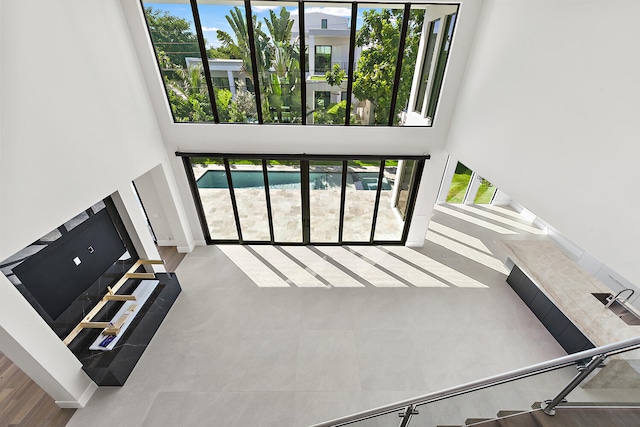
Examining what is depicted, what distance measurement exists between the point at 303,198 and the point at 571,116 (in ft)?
15.9

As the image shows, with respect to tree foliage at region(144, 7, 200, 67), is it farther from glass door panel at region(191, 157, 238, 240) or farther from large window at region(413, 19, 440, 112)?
large window at region(413, 19, 440, 112)

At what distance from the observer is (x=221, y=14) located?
187 inches

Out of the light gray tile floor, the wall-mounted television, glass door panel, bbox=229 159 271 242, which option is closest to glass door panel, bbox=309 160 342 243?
the light gray tile floor

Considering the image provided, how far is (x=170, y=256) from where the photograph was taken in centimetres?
675

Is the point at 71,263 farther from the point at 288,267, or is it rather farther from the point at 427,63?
the point at 427,63

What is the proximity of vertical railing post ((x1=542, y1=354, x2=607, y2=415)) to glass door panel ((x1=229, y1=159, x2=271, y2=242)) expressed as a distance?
18.8ft

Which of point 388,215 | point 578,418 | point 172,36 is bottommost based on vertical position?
point 388,215

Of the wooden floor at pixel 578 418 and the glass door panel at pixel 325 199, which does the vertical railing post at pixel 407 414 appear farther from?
the glass door panel at pixel 325 199

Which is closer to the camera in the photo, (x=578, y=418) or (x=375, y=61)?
(x=578, y=418)

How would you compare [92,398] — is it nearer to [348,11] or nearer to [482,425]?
[482,425]

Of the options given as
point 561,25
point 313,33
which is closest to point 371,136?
point 313,33

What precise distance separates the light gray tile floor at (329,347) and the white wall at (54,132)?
1.29 metres

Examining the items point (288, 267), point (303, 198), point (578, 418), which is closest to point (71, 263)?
point (288, 267)

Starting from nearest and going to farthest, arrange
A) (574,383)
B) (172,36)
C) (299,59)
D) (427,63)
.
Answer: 1. (574,383)
2. (172,36)
3. (299,59)
4. (427,63)
